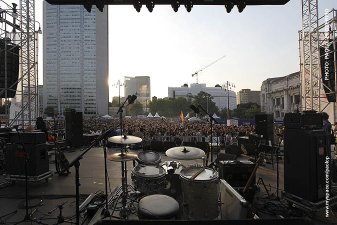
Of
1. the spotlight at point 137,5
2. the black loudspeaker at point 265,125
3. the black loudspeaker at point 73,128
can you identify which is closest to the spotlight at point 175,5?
the spotlight at point 137,5

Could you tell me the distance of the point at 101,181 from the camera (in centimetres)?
1086

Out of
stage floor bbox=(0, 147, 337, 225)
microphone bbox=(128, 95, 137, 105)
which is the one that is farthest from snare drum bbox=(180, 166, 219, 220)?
microphone bbox=(128, 95, 137, 105)

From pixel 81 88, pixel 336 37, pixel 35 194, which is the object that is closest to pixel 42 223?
pixel 35 194

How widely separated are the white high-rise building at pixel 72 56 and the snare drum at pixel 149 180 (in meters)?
122

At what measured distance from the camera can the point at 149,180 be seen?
23.5 ft

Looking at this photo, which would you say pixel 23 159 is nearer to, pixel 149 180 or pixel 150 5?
pixel 149 180

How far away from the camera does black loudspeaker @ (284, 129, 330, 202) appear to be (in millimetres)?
7082

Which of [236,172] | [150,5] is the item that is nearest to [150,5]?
[150,5]

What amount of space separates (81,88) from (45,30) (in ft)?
91.9

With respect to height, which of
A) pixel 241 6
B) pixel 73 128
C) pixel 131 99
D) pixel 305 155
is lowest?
pixel 305 155

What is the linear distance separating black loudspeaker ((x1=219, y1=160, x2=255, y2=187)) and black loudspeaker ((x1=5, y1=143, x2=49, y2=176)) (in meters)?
6.35

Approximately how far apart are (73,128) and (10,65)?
5.65 metres

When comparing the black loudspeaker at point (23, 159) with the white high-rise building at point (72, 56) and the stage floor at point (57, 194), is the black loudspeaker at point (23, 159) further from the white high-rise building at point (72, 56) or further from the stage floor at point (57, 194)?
the white high-rise building at point (72, 56)

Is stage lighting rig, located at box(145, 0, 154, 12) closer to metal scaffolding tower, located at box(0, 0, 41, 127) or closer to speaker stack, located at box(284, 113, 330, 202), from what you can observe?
speaker stack, located at box(284, 113, 330, 202)
